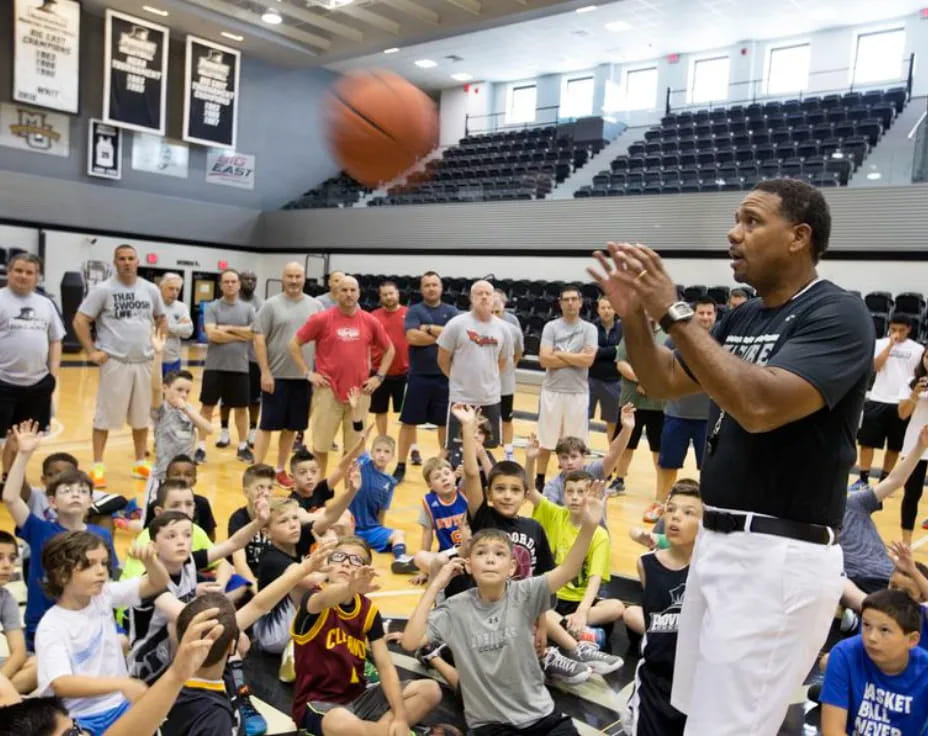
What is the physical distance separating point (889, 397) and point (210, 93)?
52.4ft

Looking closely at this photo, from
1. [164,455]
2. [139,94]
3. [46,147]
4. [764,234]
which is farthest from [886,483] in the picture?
[46,147]

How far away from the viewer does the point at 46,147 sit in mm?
17500

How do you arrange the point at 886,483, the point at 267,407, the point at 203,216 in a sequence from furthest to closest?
the point at 203,216 → the point at 267,407 → the point at 886,483

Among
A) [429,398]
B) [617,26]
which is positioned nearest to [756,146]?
[617,26]

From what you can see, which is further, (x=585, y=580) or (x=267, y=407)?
(x=267, y=407)

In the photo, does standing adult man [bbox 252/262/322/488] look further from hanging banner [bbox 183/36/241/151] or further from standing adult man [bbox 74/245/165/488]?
hanging banner [bbox 183/36/241/151]

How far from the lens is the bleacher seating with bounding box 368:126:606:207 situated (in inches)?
677

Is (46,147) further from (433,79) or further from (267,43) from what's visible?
(433,79)

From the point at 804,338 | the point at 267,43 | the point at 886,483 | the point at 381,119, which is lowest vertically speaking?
the point at 886,483

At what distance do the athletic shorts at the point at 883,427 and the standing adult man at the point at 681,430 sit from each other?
71.2 inches

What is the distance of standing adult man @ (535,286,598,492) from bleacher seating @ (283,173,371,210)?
44.1ft

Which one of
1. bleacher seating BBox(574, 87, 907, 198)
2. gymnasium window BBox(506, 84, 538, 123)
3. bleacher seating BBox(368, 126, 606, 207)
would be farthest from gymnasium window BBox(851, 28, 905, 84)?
gymnasium window BBox(506, 84, 538, 123)

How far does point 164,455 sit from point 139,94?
44.9ft

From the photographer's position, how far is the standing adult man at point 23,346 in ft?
19.5
